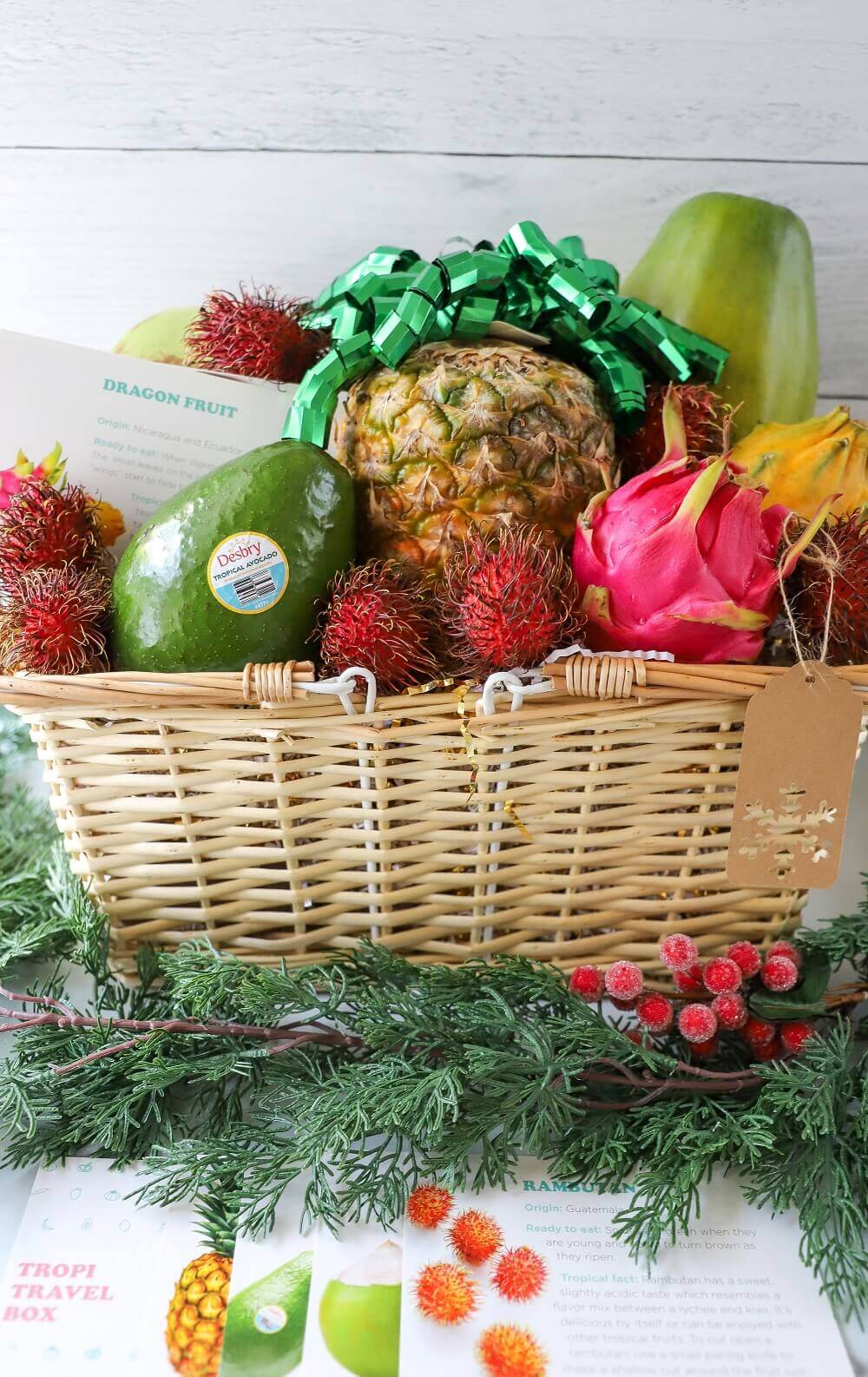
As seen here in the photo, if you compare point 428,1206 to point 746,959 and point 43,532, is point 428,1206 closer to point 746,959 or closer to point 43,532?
point 746,959

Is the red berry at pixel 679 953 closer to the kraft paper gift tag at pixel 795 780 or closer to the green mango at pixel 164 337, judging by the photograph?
the kraft paper gift tag at pixel 795 780

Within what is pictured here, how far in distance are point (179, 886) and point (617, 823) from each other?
325 mm

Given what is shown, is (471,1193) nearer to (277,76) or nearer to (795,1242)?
(795,1242)

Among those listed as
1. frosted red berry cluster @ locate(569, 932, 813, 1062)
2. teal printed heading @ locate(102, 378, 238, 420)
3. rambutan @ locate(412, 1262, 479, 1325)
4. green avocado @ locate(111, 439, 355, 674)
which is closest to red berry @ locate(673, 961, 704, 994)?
frosted red berry cluster @ locate(569, 932, 813, 1062)

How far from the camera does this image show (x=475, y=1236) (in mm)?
573

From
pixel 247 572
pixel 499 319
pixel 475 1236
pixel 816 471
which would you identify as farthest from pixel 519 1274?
pixel 499 319

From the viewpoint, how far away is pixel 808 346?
0.90 m

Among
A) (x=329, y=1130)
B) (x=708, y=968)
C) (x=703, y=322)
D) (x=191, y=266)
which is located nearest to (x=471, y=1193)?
(x=329, y=1130)

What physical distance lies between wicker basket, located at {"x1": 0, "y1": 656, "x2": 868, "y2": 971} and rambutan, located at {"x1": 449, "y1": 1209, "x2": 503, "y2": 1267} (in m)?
0.20

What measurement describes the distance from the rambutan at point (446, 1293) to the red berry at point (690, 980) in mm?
229

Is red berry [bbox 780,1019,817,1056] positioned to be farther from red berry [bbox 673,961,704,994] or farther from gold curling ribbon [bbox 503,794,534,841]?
gold curling ribbon [bbox 503,794,534,841]

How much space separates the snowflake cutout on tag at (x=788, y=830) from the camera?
670 mm

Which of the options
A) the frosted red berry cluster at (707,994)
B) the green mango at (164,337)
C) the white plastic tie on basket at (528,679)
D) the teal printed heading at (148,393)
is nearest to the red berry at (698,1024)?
the frosted red berry cluster at (707,994)

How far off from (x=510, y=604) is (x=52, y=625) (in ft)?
0.99
